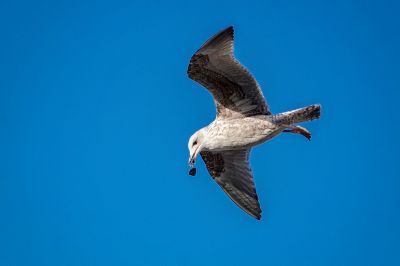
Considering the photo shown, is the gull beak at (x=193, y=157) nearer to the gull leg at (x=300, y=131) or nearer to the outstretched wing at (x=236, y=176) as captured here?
the outstretched wing at (x=236, y=176)

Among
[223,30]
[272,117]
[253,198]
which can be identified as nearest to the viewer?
[223,30]

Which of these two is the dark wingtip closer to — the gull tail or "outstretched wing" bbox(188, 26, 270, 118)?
"outstretched wing" bbox(188, 26, 270, 118)

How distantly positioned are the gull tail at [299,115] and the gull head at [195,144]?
1472mm

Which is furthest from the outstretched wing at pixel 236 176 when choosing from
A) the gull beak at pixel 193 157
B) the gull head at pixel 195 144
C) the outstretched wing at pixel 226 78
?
the outstretched wing at pixel 226 78

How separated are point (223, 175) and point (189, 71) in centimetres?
269

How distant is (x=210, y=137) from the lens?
38.3 ft

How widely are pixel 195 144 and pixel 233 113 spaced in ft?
3.11

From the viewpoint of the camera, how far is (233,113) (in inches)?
457

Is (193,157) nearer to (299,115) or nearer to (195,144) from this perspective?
(195,144)

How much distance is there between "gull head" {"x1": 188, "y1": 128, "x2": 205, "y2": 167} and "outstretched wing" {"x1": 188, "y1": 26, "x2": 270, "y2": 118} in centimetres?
54

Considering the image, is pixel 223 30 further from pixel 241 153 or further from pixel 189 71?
pixel 241 153

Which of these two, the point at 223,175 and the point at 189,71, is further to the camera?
the point at 223,175

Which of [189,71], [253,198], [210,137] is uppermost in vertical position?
[189,71]

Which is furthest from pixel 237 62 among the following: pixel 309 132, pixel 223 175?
pixel 223 175
